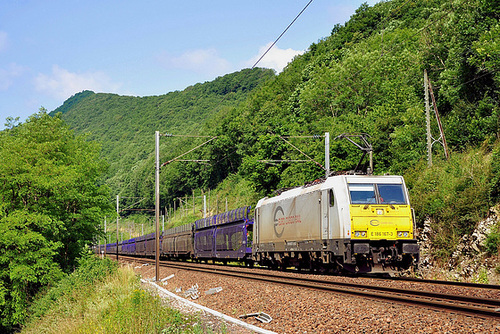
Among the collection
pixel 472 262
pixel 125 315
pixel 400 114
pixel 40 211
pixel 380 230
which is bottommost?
pixel 125 315

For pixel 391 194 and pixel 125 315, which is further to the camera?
pixel 391 194

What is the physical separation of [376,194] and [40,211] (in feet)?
89.6

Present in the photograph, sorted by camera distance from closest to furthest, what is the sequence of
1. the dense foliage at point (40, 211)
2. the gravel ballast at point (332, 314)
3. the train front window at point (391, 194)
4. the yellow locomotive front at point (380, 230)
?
the gravel ballast at point (332, 314) → the yellow locomotive front at point (380, 230) → the train front window at point (391, 194) → the dense foliage at point (40, 211)

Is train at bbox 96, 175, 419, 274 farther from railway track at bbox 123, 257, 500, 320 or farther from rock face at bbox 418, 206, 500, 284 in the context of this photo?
railway track at bbox 123, 257, 500, 320

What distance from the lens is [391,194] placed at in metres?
18.3

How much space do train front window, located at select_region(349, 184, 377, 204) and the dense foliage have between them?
79.6ft

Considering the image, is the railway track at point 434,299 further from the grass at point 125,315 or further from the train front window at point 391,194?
the grass at point 125,315

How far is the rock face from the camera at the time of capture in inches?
699

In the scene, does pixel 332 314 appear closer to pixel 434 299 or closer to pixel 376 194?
pixel 434 299

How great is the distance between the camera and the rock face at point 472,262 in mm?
17761

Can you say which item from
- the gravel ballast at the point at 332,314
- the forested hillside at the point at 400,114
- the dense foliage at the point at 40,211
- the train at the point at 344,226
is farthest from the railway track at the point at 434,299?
the dense foliage at the point at 40,211

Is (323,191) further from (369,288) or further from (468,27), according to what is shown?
(468,27)

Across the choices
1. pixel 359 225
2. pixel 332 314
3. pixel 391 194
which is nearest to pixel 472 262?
pixel 391 194

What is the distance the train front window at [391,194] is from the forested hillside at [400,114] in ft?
12.6
